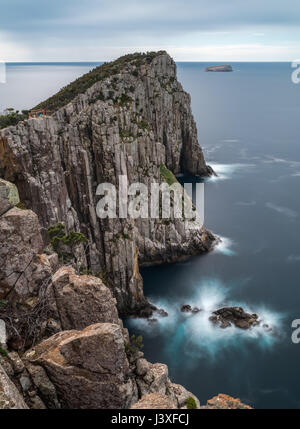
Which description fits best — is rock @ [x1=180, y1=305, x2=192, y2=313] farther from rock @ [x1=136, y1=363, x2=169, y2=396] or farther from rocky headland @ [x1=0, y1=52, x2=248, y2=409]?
rock @ [x1=136, y1=363, x2=169, y2=396]

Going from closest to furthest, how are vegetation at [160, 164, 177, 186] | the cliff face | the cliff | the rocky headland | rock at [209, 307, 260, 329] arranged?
1. the cliff
2. the rocky headland
3. the cliff face
4. rock at [209, 307, 260, 329]
5. vegetation at [160, 164, 177, 186]

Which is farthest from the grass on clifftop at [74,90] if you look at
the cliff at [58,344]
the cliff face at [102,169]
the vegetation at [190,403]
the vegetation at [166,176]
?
the vegetation at [190,403]

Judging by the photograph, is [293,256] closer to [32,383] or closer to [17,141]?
[17,141]

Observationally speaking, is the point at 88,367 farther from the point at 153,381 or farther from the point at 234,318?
the point at 234,318

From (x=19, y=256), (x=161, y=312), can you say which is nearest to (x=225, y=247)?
(x=161, y=312)

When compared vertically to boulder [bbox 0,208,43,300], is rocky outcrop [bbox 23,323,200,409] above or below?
below

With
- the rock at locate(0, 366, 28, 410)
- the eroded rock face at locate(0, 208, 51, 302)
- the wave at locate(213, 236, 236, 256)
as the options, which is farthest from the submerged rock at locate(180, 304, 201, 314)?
the rock at locate(0, 366, 28, 410)

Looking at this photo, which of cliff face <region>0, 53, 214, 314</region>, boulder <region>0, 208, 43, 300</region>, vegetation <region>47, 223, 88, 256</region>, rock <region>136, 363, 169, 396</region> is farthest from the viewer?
cliff face <region>0, 53, 214, 314</region>

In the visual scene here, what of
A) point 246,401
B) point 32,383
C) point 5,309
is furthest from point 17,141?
point 246,401
